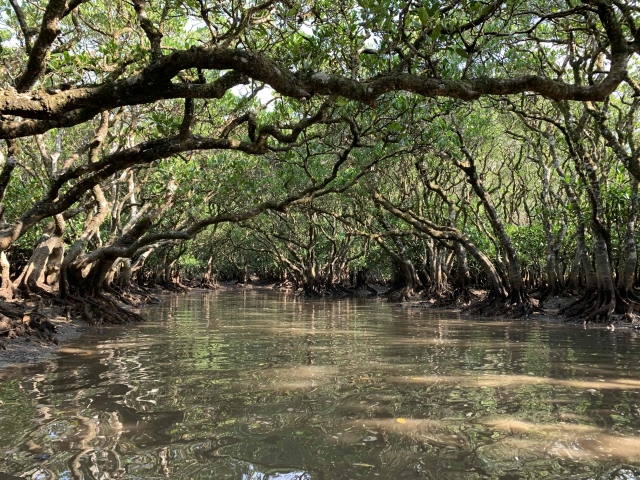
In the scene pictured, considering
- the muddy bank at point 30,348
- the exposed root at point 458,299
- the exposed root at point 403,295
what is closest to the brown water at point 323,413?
the muddy bank at point 30,348

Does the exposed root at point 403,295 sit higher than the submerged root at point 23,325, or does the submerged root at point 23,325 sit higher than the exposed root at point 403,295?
the submerged root at point 23,325

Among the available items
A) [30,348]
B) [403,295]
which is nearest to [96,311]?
[30,348]

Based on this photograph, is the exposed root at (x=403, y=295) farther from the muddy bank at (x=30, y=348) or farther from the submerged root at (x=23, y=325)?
the submerged root at (x=23, y=325)

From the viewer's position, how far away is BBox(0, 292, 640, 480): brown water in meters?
2.85

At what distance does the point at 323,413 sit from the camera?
384 centimetres

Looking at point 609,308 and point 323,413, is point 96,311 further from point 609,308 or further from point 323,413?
point 609,308

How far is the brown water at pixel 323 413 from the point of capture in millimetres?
2850

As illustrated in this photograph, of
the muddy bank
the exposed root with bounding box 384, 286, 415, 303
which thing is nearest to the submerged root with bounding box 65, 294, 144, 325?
the muddy bank

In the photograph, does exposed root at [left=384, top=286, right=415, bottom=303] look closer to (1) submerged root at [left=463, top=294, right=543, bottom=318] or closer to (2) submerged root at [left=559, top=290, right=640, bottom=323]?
(1) submerged root at [left=463, top=294, right=543, bottom=318]

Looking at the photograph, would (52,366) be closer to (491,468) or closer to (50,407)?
(50,407)

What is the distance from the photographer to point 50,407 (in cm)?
397

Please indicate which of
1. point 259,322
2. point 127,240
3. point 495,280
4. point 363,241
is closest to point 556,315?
point 495,280

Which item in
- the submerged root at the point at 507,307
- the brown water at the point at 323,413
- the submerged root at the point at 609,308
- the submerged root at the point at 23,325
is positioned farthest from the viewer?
the submerged root at the point at 507,307

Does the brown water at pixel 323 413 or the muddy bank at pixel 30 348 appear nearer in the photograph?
the brown water at pixel 323 413
